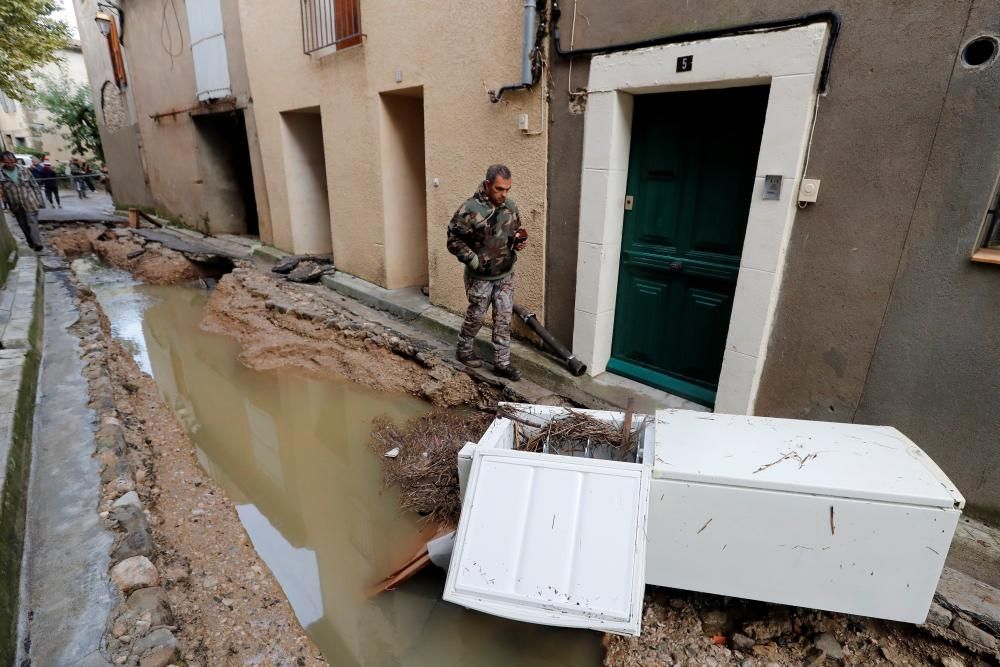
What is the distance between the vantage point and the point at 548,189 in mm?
4312

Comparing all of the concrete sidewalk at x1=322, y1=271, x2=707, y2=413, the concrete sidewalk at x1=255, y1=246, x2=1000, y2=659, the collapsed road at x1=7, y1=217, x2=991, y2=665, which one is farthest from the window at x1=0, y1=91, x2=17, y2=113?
the concrete sidewalk at x1=322, y1=271, x2=707, y2=413

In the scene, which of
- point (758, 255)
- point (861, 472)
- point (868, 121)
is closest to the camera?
point (861, 472)

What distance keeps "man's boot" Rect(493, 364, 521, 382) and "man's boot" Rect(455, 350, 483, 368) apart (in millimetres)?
226

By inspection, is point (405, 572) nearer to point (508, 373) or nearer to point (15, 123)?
point (508, 373)

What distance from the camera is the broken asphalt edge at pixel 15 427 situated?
6.17 ft

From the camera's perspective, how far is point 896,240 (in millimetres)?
2719

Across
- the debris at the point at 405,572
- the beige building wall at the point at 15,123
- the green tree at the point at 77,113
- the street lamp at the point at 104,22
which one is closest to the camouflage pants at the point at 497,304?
the debris at the point at 405,572

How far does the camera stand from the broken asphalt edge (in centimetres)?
188

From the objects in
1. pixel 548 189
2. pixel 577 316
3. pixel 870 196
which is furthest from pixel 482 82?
pixel 870 196

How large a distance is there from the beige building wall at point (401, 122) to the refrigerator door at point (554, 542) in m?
2.81

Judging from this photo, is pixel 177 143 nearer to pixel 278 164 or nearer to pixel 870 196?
pixel 278 164

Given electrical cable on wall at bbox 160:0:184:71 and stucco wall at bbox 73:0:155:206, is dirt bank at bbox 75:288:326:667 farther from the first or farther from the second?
stucco wall at bbox 73:0:155:206

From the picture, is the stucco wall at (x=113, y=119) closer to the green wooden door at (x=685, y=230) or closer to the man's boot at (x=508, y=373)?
the man's boot at (x=508, y=373)

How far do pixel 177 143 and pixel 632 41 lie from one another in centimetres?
1084
